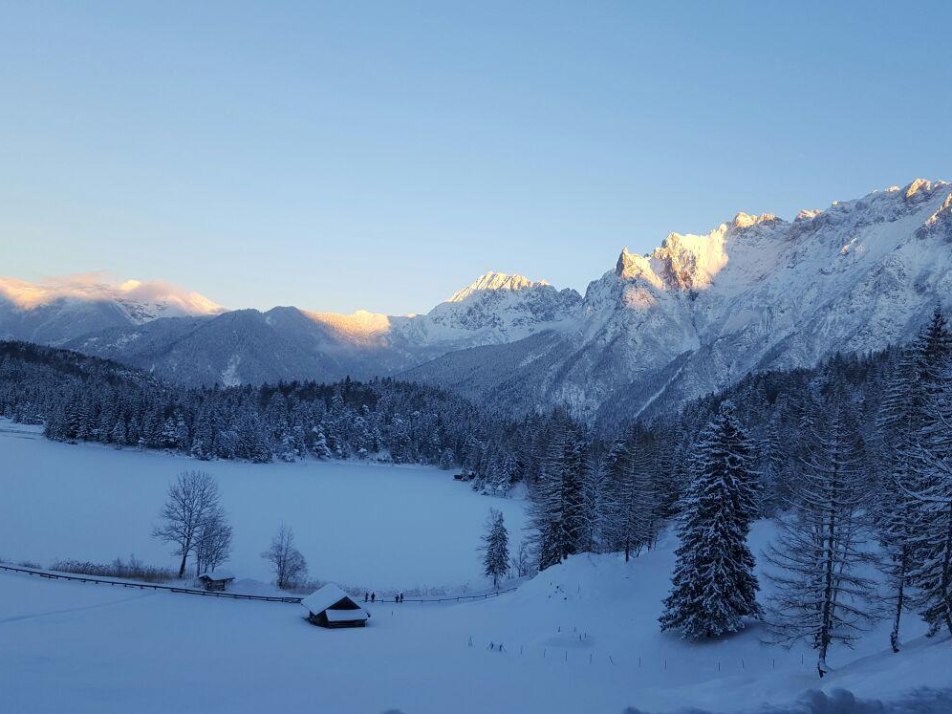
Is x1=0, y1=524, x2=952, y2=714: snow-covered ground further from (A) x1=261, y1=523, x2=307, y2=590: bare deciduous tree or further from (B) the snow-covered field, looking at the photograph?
(A) x1=261, y1=523, x2=307, y2=590: bare deciduous tree

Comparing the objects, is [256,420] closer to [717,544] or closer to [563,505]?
[563,505]

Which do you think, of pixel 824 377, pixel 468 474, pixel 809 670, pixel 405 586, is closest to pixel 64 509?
pixel 405 586

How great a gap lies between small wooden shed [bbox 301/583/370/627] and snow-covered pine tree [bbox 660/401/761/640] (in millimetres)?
17247

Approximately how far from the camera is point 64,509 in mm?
68000

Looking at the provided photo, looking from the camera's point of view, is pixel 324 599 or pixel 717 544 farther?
pixel 324 599

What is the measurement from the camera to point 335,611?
37031mm

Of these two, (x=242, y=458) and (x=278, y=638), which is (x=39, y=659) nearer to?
(x=278, y=638)

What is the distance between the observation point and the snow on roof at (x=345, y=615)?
3675 cm

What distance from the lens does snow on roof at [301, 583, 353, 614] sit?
122 feet

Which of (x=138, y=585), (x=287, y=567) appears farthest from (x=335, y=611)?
(x=287, y=567)

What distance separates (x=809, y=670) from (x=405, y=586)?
34766mm

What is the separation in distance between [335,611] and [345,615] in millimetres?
628

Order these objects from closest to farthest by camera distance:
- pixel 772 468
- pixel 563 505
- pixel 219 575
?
1. pixel 219 575
2. pixel 563 505
3. pixel 772 468

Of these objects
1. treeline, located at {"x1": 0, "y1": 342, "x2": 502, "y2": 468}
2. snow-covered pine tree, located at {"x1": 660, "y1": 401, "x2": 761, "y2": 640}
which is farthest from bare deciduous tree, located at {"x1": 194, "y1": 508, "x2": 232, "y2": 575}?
treeline, located at {"x1": 0, "y1": 342, "x2": 502, "y2": 468}
